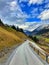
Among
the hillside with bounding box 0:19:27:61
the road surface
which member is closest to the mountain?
the hillside with bounding box 0:19:27:61

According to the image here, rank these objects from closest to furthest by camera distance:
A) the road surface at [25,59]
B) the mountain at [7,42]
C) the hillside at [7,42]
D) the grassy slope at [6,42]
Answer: the road surface at [25,59] → the hillside at [7,42] → the mountain at [7,42] → the grassy slope at [6,42]

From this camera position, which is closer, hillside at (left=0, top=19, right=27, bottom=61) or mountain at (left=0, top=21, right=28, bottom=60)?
hillside at (left=0, top=19, right=27, bottom=61)

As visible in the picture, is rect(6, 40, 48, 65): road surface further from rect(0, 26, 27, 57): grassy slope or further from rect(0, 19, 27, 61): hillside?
rect(0, 26, 27, 57): grassy slope

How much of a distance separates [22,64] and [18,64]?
1.23 feet

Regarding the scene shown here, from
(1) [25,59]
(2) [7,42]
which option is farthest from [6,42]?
(1) [25,59]

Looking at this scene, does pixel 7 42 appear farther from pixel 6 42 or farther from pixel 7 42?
pixel 6 42

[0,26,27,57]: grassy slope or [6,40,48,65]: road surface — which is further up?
[0,26,27,57]: grassy slope

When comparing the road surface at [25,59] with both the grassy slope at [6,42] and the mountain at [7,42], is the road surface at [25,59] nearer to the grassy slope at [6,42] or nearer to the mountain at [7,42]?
the mountain at [7,42]

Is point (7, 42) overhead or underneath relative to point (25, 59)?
overhead

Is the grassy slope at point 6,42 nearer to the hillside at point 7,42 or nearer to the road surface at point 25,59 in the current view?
the hillside at point 7,42

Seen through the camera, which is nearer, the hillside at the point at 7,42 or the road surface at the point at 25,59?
the road surface at the point at 25,59

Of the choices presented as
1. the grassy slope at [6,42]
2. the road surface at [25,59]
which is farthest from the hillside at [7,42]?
the road surface at [25,59]

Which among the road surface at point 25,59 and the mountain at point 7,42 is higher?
the mountain at point 7,42

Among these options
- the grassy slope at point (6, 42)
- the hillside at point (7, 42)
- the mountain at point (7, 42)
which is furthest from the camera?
the grassy slope at point (6, 42)
